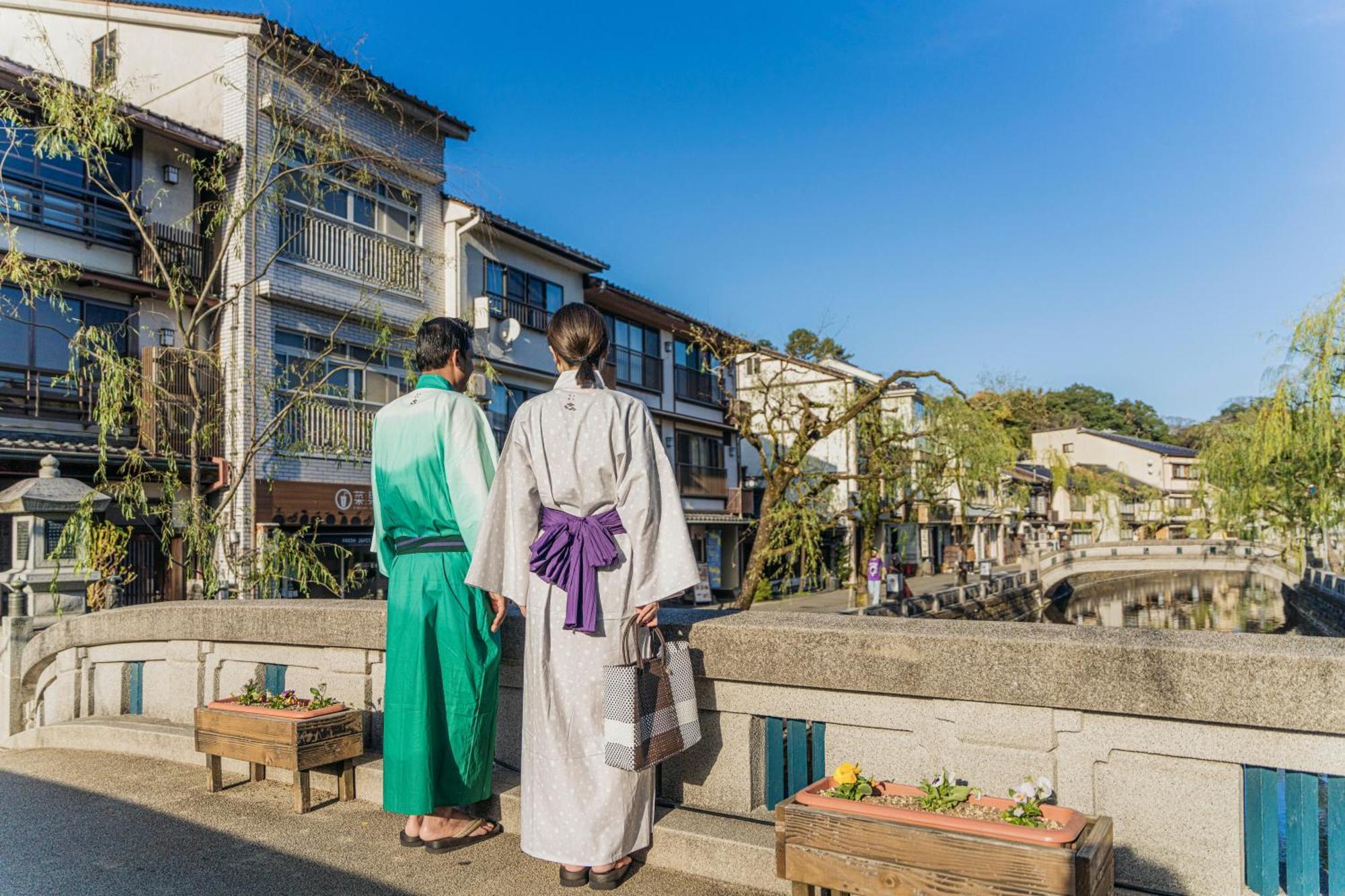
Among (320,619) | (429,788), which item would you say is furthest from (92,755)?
(429,788)

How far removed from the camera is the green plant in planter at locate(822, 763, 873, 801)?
8.53 feet

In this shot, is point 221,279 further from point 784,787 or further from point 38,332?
point 784,787

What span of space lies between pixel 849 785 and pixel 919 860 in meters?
0.34

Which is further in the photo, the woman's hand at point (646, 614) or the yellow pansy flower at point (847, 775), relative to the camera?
the woman's hand at point (646, 614)

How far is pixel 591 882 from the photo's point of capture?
301 cm

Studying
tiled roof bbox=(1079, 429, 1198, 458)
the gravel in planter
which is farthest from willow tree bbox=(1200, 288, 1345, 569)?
tiled roof bbox=(1079, 429, 1198, 458)

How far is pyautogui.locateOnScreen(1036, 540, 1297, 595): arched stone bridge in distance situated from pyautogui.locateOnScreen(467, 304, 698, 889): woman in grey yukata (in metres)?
42.8

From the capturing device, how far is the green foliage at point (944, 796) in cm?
249

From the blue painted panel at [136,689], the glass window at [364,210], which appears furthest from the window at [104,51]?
the blue painted panel at [136,689]

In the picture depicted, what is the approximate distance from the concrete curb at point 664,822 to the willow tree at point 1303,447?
20428 millimetres

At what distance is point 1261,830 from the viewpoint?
2504mm

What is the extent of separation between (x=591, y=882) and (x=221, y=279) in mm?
14904

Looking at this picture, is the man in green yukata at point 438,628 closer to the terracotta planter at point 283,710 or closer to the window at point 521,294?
the terracotta planter at point 283,710

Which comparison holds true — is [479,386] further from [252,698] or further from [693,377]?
[693,377]
